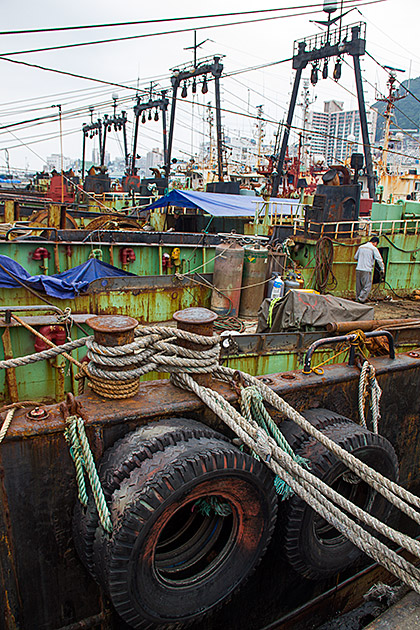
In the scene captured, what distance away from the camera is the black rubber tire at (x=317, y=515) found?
3152mm

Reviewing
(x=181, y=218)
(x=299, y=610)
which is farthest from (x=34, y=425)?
(x=181, y=218)

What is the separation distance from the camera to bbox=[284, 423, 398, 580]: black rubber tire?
3.15m

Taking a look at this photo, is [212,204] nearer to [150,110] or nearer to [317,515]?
[317,515]

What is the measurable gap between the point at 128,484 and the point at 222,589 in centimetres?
113

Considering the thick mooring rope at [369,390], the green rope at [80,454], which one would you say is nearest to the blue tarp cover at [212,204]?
the thick mooring rope at [369,390]

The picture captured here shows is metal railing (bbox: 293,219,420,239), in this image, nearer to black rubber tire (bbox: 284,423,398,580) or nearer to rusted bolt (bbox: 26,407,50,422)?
black rubber tire (bbox: 284,423,398,580)

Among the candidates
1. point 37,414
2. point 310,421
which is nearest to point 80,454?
point 37,414

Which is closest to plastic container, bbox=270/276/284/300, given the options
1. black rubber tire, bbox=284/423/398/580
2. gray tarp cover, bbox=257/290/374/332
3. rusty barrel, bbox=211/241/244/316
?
rusty barrel, bbox=211/241/244/316

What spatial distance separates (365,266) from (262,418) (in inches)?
353

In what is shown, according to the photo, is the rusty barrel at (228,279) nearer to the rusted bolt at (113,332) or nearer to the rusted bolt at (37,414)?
the rusted bolt at (113,332)

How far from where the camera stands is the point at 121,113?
1881 inches

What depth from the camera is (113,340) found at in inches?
108

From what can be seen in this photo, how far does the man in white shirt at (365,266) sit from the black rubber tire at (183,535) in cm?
921

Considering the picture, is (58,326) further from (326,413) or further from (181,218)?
(181,218)
